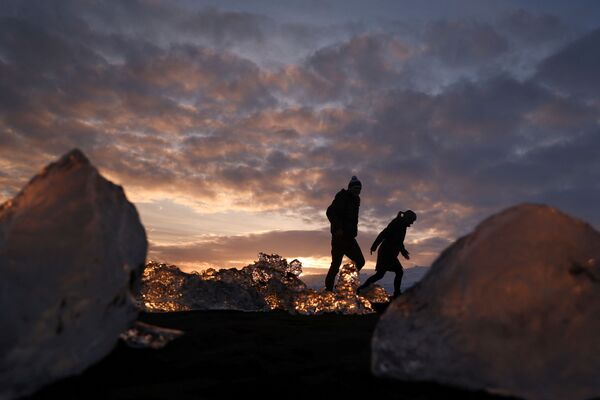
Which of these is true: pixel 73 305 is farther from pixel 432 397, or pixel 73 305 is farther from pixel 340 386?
pixel 432 397

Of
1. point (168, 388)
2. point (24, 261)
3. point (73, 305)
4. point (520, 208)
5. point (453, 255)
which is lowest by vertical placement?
point (168, 388)

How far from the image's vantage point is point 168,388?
182cm

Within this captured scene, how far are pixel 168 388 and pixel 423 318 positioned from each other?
1031 millimetres

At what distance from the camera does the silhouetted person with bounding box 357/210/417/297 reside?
9.25m

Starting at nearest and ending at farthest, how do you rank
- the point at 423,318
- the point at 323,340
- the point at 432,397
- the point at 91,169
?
the point at 432,397 < the point at 423,318 < the point at 91,169 < the point at 323,340

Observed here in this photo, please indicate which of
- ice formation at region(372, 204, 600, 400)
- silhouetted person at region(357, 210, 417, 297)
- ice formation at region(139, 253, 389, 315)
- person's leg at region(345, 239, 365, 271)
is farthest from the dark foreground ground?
silhouetted person at region(357, 210, 417, 297)

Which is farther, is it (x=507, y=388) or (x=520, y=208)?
(x=520, y=208)

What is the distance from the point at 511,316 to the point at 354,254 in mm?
7185

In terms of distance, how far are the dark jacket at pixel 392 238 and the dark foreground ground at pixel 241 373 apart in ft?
21.6

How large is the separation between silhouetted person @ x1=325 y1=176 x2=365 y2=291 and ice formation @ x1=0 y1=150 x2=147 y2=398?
265 inches

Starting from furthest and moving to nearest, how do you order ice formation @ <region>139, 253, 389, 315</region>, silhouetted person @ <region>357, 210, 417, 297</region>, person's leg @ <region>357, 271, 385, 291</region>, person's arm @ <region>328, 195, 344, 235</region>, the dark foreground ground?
silhouetted person @ <region>357, 210, 417, 297</region> < person's arm @ <region>328, 195, 344, 235</region> < person's leg @ <region>357, 271, 385, 291</region> < ice formation @ <region>139, 253, 389, 315</region> < the dark foreground ground

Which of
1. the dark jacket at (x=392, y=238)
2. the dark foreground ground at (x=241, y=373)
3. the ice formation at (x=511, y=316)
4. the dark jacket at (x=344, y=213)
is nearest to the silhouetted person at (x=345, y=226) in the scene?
the dark jacket at (x=344, y=213)

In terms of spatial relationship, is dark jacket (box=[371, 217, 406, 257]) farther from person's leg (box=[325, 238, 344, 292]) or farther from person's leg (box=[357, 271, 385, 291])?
person's leg (box=[325, 238, 344, 292])

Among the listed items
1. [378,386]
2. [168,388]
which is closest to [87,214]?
[168,388]
